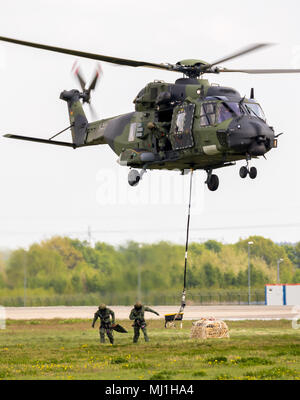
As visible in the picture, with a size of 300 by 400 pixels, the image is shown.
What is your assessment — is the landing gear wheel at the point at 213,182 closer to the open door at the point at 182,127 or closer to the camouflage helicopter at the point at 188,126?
the camouflage helicopter at the point at 188,126

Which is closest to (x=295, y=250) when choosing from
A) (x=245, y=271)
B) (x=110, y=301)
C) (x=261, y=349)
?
(x=245, y=271)

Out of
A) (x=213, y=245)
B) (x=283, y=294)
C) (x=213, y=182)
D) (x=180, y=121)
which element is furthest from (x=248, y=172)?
(x=283, y=294)

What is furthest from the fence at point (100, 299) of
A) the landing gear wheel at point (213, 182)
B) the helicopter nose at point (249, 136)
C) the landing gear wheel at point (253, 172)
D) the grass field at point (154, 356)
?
the helicopter nose at point (249, 136)

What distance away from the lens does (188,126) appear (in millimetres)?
28469

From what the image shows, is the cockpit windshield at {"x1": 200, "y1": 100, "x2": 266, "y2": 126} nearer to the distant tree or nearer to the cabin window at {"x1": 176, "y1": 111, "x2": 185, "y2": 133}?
the cabin window at {"x1": 176, "y1": 111, "x2": 185, "y2": 133}

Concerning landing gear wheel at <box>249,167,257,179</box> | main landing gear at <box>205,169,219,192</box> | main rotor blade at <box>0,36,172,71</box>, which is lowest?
landing gear wheel at <box>249,167,257,179</box>

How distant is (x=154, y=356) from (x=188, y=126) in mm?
8477

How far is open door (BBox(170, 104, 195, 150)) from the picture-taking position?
2844 centimetres

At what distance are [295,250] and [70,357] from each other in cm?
5178

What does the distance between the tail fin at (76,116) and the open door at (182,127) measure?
805cm

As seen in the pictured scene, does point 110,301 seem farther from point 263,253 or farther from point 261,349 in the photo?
point 263,253

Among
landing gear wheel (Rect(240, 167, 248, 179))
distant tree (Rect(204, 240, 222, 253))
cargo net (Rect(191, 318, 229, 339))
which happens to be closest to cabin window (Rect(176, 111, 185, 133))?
landing gear wheel (Rect(240, 167, 248, 179))

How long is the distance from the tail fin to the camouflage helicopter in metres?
3.30

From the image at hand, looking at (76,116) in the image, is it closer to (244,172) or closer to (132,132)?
(132,132)
